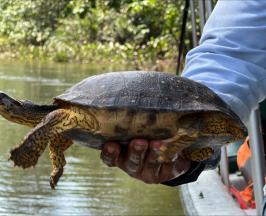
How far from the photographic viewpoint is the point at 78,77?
519 inches

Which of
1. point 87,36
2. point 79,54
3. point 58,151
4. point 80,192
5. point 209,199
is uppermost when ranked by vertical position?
point 58,151

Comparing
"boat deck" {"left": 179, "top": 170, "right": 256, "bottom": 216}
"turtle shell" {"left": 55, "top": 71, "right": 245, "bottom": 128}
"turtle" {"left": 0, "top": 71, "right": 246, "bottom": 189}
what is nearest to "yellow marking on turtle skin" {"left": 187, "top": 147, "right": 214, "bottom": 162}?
"turtle" {"left": 0, "top": 71, "right": 246, "bottom": 189}

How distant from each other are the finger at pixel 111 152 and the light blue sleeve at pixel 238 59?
284 mm

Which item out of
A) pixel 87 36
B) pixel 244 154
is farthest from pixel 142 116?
pixel 87 36

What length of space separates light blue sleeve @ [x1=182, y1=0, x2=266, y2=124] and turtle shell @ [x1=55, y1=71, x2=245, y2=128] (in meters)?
0.08

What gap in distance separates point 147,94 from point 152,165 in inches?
6.6

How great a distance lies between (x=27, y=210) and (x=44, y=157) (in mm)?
1730

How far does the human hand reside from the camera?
1588 millimetres

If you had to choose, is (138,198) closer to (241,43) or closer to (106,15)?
(241,43)

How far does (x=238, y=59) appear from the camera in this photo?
5.80ft

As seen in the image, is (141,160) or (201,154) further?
(201,154)

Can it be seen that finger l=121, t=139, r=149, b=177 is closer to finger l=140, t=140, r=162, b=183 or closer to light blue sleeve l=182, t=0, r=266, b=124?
finger l=140, t=140, r=162, b=183

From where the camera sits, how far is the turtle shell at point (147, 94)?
1.58 m

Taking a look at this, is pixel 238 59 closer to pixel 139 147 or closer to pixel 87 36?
pixel 139 147
